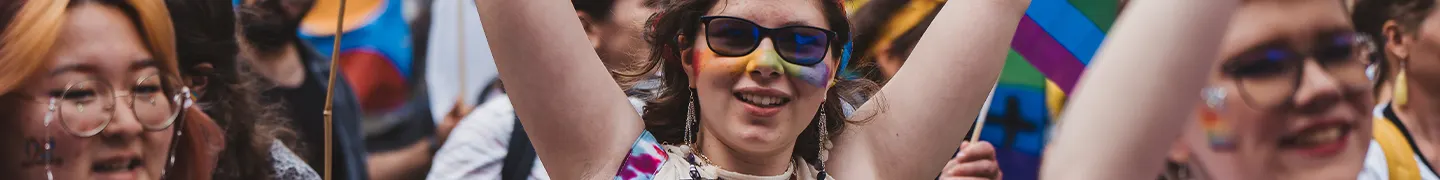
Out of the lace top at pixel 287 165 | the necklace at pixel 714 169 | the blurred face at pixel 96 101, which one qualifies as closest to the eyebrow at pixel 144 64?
the blurred face at pixel 96 101

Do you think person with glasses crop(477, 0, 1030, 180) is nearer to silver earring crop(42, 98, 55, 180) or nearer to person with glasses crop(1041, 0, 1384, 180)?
person with glasses crop(1041, 0, 1384, 180)

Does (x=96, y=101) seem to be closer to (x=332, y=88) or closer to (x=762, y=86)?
(x=332, y=88)

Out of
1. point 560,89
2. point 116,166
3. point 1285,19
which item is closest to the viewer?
point 560,89

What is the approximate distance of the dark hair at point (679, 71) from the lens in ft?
4.82

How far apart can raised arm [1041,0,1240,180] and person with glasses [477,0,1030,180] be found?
0.61ft

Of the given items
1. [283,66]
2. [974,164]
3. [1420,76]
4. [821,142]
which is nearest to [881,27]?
[974,164]

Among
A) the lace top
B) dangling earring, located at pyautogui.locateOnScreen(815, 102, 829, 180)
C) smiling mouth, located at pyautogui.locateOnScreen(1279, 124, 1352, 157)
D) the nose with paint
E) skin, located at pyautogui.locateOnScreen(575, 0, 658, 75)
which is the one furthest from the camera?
the lace top

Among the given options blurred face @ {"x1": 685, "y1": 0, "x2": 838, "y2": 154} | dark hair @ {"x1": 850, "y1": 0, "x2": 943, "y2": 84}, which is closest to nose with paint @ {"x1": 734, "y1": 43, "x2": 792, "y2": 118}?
blurred face @ {"x1": 685, "y1": 0, "x2": 838, "y2": 154}

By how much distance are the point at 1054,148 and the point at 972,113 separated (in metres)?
0.34

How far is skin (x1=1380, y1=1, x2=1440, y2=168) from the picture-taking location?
2109 millimetres

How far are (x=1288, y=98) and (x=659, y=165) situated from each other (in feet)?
3.37

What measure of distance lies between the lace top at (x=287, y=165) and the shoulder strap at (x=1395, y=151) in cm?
161

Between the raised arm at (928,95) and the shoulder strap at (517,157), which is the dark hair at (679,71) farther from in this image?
the shoulder strap at (517,157)

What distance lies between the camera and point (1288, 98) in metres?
2.00
